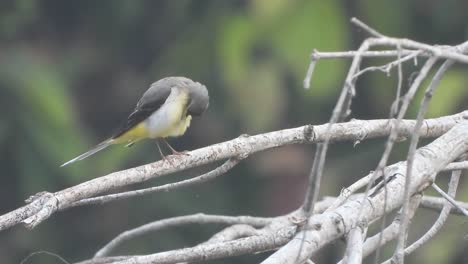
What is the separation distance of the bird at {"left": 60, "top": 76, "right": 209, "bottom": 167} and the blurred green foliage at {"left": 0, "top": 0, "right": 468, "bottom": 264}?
2.58 metres

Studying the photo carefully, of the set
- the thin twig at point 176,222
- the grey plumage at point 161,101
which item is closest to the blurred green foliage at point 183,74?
the grey plumage at point 161,101

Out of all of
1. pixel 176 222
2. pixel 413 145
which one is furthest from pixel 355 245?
pixel 176 222

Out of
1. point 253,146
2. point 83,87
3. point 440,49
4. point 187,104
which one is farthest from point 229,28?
point 440,49

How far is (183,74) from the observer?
8.44 metres

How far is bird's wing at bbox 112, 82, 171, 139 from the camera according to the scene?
14.6 ft

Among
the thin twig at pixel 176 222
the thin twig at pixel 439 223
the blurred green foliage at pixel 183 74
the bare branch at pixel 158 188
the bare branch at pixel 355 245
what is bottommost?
the bare branch at pixel 355 245

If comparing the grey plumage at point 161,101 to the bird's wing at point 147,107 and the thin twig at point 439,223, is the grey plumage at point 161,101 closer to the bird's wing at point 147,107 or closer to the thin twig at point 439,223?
the bird's wing at point 147,107

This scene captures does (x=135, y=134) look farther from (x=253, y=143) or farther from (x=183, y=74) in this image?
(x=183, y=74)

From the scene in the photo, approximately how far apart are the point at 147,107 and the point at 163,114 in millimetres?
80

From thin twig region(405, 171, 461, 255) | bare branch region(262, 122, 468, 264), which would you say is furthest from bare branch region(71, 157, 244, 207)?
thin twig region(405, 171, 461, 255)

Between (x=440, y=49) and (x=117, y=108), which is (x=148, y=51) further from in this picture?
(x=440, y=49)

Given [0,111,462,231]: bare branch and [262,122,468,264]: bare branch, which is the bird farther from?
[262,122,468,264]: bare branch

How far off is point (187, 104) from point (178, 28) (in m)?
5.04

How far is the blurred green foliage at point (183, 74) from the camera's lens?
7.71m
